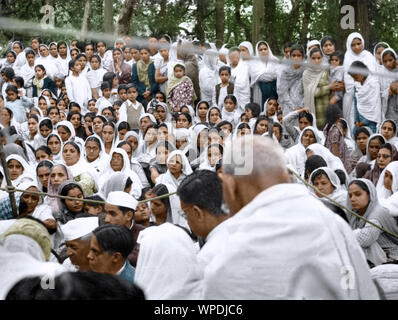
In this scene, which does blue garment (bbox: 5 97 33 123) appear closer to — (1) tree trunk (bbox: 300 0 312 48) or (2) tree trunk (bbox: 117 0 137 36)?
(2) tree trunk (bbox: 117 0 137 36)

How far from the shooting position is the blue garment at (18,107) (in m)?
8.45

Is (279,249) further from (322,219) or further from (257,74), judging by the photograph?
(257,74)

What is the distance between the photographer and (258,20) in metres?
10.3

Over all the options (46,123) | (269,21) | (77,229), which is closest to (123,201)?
(77,229)

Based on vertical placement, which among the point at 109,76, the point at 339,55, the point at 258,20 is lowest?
the point at 109,76

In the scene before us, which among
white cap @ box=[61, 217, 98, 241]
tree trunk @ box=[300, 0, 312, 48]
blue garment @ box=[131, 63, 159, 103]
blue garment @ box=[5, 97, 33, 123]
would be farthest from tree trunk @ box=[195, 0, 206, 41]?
white cap @ box=[61, 217, 98, 241]

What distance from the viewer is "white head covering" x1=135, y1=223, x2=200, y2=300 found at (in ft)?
7.33

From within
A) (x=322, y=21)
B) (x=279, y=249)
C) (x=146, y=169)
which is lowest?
(x=146, y=169)

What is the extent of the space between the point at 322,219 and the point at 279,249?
5.4 inches

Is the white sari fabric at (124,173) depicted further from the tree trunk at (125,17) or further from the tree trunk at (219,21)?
the tree trunk at (219,21)

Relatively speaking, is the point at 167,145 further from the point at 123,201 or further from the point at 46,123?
the point at 123,201

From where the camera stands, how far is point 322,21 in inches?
464

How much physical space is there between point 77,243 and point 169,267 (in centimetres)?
116
